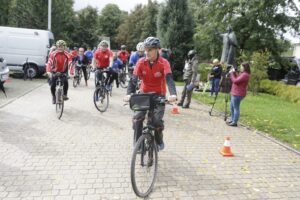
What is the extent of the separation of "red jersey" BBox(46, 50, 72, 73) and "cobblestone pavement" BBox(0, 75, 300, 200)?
4.07ft

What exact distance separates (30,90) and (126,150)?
880 centimetres

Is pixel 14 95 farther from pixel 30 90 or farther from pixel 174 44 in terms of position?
pixel 174 44

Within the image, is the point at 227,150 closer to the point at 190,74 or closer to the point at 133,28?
the point at 190,74

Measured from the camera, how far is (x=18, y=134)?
7.46 m

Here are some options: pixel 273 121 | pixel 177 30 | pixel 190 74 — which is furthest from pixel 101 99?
pixel 177 30

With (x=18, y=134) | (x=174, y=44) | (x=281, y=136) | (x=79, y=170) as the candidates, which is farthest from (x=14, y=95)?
(x=174, y=44)

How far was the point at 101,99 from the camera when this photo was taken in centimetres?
1044

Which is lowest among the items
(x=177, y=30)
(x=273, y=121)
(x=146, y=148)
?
(x=273, y=121)

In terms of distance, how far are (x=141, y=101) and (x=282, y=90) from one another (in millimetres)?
16646

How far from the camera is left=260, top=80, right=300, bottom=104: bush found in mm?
18109

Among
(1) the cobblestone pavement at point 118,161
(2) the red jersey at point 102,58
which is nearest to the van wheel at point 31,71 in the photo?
(2) the red jersey at point 102,58

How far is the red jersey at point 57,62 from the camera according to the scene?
933 centimetres

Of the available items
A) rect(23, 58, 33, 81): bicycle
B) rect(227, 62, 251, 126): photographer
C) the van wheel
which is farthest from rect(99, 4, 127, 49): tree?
rect(227, 62, 251, 126): photographer

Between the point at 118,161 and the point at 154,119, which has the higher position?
the point at 154,119
